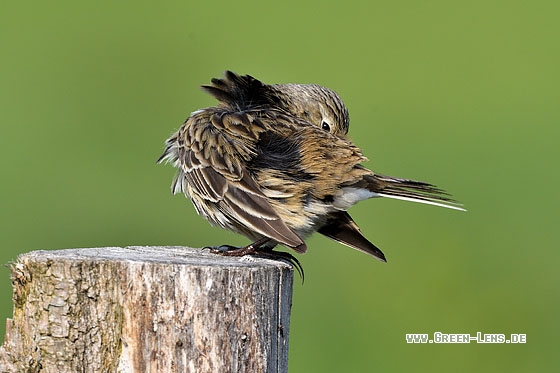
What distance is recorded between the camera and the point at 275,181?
19.3ft

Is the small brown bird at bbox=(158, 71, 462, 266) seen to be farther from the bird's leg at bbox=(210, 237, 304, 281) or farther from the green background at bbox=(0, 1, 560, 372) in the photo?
the green background at bbox=(0, 1, 560, 372)

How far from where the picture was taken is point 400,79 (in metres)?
13.2

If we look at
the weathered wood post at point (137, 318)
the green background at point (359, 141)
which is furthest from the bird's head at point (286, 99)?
the weathered wood post at point (137, 318)

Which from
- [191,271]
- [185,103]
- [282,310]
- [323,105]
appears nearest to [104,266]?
[191,271]

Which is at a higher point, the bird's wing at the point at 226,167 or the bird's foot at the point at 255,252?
the bird's wing at the point at 226,167

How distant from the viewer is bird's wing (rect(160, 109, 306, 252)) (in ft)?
18.6

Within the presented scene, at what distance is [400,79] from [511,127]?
1.64m

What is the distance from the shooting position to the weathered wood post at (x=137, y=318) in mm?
4492

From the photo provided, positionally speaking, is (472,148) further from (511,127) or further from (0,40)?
(0,40)

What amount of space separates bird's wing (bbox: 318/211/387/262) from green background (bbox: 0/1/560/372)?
247 cm

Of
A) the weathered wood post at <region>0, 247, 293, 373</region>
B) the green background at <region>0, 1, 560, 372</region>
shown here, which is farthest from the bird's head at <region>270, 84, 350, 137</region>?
the weathered wood post at <region>0, 247, 293, 373</region>

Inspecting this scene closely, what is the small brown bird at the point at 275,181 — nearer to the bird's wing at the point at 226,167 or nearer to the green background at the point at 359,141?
the bird's wing at the point at 226,167

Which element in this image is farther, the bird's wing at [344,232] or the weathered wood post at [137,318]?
the bird's wing at [344,232]

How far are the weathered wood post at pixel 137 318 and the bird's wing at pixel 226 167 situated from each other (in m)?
0.92
